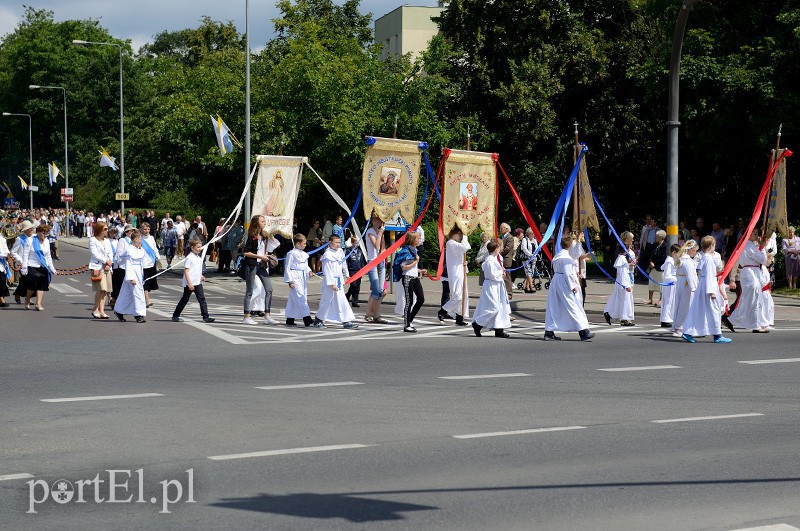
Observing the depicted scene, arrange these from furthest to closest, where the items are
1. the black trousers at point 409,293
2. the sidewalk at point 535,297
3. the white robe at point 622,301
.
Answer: the sidewalk at point 535,297 < the white robe at point 622,301 < the black trousers at point 409,293

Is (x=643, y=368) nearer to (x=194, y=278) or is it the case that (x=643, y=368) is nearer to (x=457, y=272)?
(x=457, y=272)

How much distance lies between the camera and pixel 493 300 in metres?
17.4

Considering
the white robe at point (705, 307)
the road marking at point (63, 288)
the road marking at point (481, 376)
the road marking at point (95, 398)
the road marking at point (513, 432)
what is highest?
the white robe at point (705, 307)

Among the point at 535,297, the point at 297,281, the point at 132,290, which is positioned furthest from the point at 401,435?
the point at 535,297

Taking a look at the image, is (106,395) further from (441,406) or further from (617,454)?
(617,454)

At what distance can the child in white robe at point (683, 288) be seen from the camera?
1783 cm

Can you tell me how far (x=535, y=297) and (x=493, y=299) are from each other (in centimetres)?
853

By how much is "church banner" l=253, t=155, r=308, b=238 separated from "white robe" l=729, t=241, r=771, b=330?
26.1 feet

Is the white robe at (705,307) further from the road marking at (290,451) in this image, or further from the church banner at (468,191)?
the road marking at (290,451)

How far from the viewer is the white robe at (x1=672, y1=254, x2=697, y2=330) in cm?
1783

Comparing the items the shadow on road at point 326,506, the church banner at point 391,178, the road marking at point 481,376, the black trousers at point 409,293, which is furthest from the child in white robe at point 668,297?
the shadow on road at point 326,506

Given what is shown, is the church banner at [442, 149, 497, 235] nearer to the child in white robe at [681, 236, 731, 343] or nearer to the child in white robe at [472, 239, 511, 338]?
the child in white robe at [472, 239, 511, 338]

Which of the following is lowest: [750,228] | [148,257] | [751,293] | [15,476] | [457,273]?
[15,476]

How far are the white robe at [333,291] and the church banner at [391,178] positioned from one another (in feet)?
8.81
